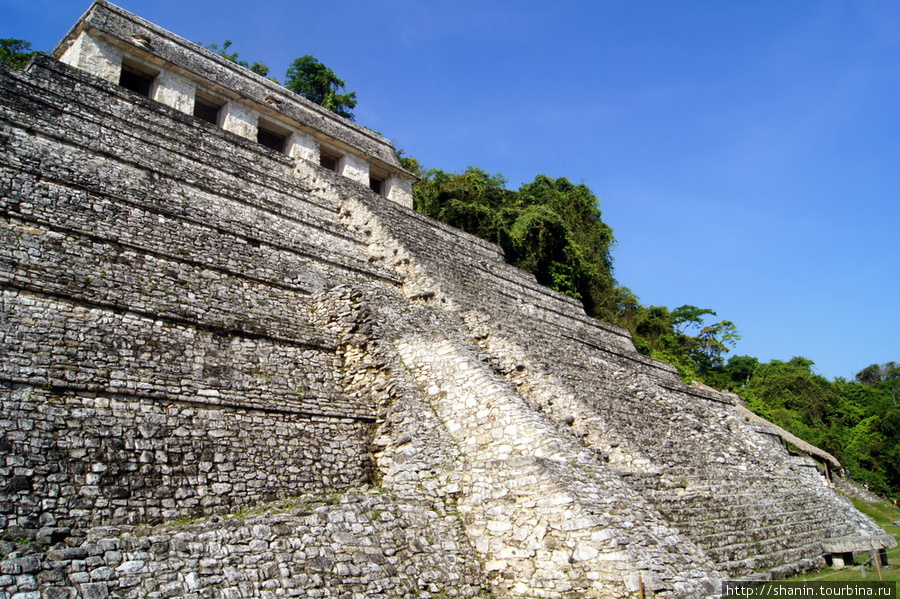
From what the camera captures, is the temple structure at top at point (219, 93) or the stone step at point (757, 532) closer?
the stone step at point (757, 532)

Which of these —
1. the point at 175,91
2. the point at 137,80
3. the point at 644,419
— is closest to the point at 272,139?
the point at 175,91

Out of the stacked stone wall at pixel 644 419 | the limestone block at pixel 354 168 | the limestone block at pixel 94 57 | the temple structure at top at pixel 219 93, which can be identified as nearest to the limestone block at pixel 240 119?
the temple structure at top at pixel 219 93

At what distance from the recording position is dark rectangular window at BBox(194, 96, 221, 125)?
16500 mm

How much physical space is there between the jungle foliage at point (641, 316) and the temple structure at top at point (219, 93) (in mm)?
4389

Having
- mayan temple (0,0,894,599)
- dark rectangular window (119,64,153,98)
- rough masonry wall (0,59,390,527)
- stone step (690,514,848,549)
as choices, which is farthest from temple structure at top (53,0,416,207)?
stone step (690,514,848,549)

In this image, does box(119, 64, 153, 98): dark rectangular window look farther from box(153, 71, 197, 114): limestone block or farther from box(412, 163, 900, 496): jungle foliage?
box(412, 163, 900, 496): jungle foliage

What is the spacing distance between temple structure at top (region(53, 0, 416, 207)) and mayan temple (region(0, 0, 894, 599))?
10.1 ft

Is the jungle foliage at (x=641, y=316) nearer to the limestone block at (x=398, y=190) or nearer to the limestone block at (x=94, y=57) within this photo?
the limestone block at (x=398, y=190)

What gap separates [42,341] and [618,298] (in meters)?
28.5

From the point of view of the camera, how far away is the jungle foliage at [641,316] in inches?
902

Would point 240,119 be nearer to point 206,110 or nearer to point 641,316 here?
point 206,110

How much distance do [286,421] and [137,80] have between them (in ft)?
43.4

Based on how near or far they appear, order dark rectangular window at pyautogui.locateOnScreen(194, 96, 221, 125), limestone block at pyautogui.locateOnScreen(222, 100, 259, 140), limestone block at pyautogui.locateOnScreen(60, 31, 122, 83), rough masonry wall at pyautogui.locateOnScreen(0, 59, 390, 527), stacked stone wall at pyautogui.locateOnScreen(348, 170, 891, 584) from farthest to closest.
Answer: dark rectangular window at pyautogui.locateOnScreen(194, 96, 221, 125) → limestone block at pyautogui.locateOnScreen(222, 100, 259, 140) → limestone block at pyautogui.locateOnScreen(60, 31, 122, 83) → stacked stone wall at pyautogui.locateOnScreen(348, 170, 891, 584) → rough masonry wall at pyautogui.locateOnScreen(0, 59, 390, 527)

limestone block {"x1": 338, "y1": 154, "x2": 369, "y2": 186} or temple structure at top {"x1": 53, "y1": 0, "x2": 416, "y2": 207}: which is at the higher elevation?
temple structure at top {"x1": 53, "y1": 0, "x2": 416, "y2": 207}
